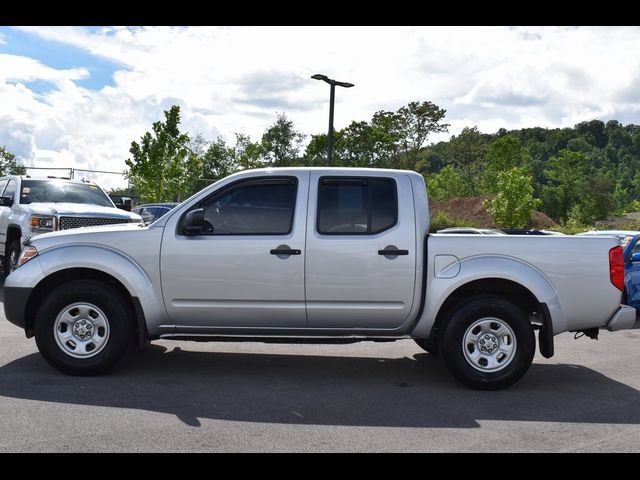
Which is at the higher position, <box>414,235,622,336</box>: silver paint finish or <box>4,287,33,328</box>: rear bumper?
<box>414,235,622,336</box>: silver paint finish

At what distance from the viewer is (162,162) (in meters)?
44.9

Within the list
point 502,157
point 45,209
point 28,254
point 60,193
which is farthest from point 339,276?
point 502,157

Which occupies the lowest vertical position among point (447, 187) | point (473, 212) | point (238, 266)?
point (238, 266)

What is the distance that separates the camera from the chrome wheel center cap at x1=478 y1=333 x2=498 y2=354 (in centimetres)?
667

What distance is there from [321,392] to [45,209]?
26.0 ft

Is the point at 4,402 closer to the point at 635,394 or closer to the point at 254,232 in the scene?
the point at 254,232

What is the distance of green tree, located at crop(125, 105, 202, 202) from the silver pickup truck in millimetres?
38491

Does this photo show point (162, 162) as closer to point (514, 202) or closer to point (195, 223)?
point (514, 202)

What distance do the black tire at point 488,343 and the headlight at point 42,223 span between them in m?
8.11

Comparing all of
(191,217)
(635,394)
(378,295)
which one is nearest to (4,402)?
(191,217)

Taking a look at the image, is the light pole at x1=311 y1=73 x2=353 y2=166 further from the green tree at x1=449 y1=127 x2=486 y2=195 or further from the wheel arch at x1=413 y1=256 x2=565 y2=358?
the green tree at x1=449 y1=127 x2=486 y2=195

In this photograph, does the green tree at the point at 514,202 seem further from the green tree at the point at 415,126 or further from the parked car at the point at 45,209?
the parked car at the point at 45,209

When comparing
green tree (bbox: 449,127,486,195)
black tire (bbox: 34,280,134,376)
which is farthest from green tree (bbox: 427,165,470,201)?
black tire (bbox: 34,280,134,376)
